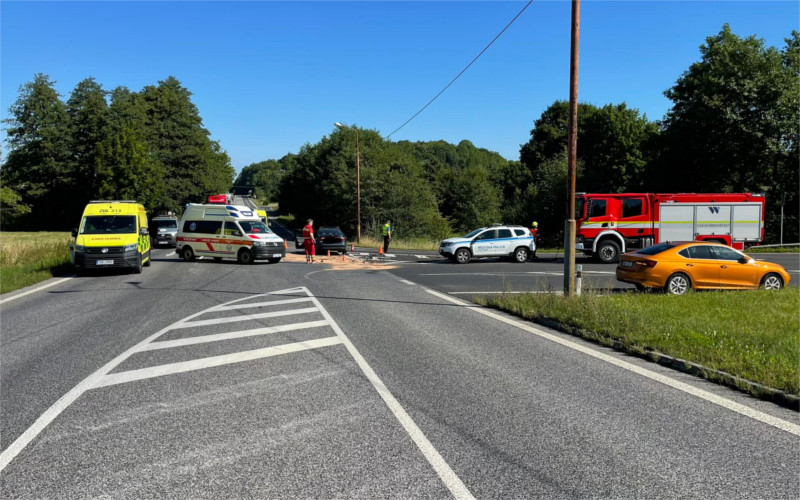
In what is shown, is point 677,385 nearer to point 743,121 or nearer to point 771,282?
point 771,282

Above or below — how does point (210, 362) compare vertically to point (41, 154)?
→ below

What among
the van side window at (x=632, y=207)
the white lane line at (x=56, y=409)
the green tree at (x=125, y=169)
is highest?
the green tree at (x=125, y=169)

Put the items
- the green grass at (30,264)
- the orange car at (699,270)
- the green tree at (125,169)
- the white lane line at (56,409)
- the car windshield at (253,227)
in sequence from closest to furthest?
the white lane line at (56,409)
the orange car at (699,270)
the green grass at (30,264)
the car windshield at (253,227)
the green tree at (125,169)

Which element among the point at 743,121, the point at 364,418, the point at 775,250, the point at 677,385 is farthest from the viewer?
the point at 743,121

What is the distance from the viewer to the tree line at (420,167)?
37344 mm

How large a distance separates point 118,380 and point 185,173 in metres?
67.4

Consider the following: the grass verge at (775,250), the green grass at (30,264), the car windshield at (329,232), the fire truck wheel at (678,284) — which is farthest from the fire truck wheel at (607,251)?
the green grass at (30,264)

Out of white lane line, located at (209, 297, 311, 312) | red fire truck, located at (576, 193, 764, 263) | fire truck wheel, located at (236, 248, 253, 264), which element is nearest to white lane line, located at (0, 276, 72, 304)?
white lane line, located at (209, 297, 311, 312)

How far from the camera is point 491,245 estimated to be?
26125 millimetres

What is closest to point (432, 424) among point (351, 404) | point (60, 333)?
point (351, 404)

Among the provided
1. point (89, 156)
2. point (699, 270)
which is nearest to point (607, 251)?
point (699, 270)

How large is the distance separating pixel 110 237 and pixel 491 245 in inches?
620

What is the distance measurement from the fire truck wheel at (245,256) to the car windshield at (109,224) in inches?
200

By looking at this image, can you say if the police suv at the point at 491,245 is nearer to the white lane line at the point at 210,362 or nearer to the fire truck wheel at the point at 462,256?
the fire truck wheel at the point at 462,256
